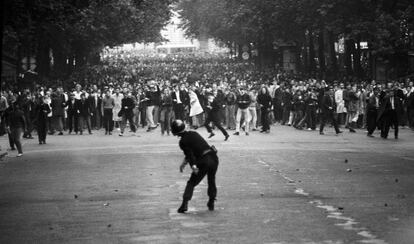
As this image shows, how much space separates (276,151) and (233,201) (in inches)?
425

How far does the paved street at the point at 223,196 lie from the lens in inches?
486

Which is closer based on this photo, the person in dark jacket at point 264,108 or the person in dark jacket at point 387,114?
the person in dark jacket at point 387,114

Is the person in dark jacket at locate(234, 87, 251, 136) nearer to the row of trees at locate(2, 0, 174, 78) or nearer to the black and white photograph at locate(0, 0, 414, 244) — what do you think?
the black and white photograph at locate(0, 0, 414, 244)

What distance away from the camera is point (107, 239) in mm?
11969

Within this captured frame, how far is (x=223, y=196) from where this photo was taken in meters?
16.4

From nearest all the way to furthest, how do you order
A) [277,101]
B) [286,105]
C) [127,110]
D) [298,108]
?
[127,110] → [298,108] → [286,105] → [277,101]

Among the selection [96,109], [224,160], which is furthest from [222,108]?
[224,160]

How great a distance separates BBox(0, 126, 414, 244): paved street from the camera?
12.3 metres

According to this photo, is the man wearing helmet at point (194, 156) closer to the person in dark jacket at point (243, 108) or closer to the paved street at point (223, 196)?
the paved street at point (223, 196)

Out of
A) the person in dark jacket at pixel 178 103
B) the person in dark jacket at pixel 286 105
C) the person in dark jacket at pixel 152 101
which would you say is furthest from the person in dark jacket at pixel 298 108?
the person in dark jacket at pixel 152 101

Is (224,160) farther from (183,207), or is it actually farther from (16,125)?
(183,207)

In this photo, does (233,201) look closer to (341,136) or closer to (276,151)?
(276,151)

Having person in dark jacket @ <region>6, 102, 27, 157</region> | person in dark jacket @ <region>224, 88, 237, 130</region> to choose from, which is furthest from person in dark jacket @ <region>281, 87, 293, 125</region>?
person in dark jacket @ <region>6, 102, 27, 157</region>

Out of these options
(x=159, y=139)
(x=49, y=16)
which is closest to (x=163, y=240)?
(x=159, y=139)
